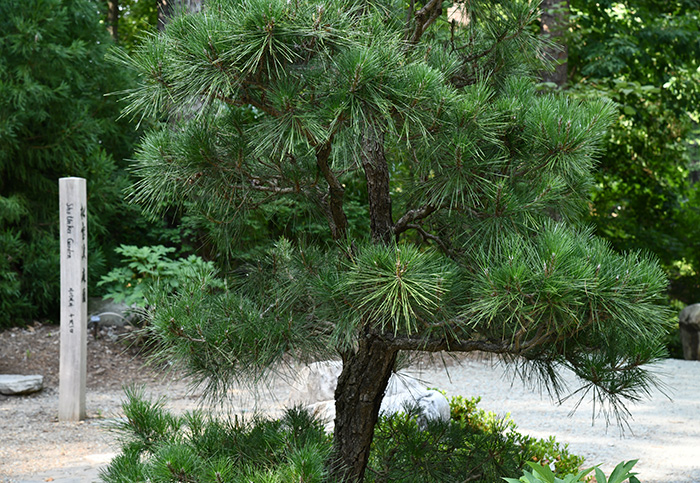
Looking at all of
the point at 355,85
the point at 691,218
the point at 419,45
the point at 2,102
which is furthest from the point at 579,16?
the point at 355,85

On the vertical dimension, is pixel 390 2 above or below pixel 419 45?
above

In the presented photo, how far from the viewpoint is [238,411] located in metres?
5.41

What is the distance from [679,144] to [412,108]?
30.8 ft

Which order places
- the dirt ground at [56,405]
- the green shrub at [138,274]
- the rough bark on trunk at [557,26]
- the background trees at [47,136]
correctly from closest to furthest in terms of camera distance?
the dirt ground at [56,405] → the green shrub at [138,274] → the background trees at [47,136] → the rough bark on trunk at [557,26]

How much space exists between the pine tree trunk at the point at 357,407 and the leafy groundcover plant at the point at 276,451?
8cm

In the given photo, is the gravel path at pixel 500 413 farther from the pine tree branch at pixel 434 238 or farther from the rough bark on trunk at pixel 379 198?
the rough bark on trunk at pixel 379 198

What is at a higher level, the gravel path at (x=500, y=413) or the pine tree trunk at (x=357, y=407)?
the pine tree trunk at (x=357, y=407)

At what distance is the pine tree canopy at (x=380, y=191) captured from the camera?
1833 mm

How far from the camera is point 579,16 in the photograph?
27.5 feet

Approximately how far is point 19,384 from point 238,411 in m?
1.83

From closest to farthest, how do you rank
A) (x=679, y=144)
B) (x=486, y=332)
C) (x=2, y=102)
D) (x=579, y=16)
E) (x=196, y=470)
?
(x=196, y=470)
(x=486, y=332)
(x=2, y=102)
(x=579, y=16)
(x=679, y=144)

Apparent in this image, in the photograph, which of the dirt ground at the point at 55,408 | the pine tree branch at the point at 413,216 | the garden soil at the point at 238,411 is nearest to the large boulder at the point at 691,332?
the garden soil at the point at 238,411

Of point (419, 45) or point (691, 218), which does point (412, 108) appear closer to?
point (419, 45)

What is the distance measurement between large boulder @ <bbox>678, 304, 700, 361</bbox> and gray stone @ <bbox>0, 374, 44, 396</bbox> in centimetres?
684
